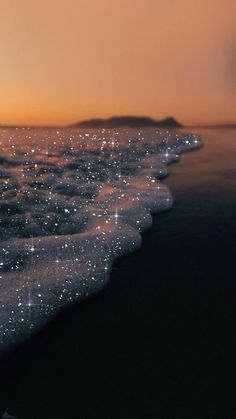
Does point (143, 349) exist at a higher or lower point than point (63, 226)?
lower

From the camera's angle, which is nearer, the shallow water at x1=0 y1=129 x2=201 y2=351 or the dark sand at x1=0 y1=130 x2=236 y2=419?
the dark sand at x1=0 y1=130 x2=236 y2=419

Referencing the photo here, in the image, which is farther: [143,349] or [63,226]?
[63,226]

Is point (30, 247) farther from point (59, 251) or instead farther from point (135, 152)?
point (135, 152)

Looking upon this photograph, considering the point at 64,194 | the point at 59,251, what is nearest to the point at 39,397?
the point at 59,251

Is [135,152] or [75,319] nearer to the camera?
[75,319]

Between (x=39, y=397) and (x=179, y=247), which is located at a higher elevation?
(x=179, y=247)
